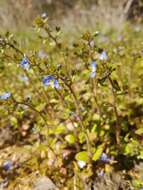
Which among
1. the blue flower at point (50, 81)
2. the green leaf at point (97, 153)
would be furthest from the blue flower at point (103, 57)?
the green leaf at point (97, 153)

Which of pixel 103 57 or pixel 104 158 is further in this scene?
pixel 104 158

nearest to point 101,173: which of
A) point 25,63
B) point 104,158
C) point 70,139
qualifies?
point 104,158

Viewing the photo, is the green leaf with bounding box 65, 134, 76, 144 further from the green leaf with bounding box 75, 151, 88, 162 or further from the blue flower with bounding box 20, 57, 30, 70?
the blue flower with bounding box 20, 57, 30, 70

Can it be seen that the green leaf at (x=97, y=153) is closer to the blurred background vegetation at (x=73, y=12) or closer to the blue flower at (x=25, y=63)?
the blue flower at (x=25, y=63)

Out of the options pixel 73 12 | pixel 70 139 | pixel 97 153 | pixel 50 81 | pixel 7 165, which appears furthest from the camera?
pixel 73 12

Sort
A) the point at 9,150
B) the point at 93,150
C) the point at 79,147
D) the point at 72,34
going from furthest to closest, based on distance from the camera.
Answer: the point at 72,34 < the point at 9,150 < the point at 79,147 < the point at 93,150

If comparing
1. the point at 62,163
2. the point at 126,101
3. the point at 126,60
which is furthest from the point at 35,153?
the point at 126,60

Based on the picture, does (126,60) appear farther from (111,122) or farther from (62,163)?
(62,163)

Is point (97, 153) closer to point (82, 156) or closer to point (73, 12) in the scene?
point (82, 156)

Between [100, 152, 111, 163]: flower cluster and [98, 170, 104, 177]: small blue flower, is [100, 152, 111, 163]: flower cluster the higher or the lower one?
the higher one

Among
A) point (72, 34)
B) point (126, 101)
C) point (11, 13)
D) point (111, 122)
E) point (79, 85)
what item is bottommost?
point (111, 122)

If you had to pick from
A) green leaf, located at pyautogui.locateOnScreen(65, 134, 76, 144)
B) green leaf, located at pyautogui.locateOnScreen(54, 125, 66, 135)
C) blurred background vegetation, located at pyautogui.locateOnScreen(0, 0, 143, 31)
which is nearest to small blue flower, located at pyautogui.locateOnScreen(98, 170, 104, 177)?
green leaf, located at pyautogui.locateOnScreen(65, 134, 76, 144)
